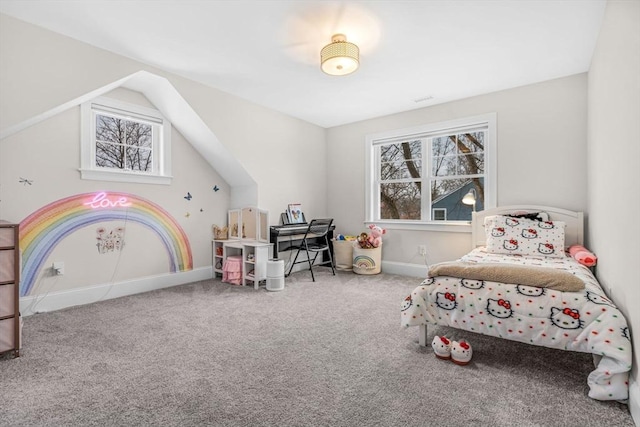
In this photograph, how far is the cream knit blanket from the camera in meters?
1.73

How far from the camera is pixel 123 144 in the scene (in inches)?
137

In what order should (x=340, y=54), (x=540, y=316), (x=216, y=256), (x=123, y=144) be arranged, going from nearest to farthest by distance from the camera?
(x=540, y=316), (x=340, y=54), (x=123, y=144), (x=216, y=256)

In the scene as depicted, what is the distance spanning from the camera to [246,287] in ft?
12.2

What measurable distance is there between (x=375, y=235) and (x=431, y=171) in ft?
3.84

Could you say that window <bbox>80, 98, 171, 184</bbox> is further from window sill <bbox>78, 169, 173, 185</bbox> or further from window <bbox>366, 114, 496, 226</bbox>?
window <bbox>366, 114, 496, 226</bbox>

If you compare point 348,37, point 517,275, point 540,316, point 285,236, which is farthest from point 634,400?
point 285,236

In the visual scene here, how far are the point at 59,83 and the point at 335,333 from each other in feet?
9.83

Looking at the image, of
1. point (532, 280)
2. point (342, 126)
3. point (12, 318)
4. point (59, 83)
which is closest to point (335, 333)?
point (532, 280)

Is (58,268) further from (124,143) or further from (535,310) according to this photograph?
(535,310)

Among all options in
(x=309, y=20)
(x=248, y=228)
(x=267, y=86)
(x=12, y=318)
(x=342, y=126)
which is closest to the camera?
(x=12, y=318)

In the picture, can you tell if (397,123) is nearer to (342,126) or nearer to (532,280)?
(342,126)

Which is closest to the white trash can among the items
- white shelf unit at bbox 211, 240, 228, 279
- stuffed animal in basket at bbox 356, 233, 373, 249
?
white shelf unit at bbox 211, 240, 228, 279

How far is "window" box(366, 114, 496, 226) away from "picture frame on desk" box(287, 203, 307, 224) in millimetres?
1038

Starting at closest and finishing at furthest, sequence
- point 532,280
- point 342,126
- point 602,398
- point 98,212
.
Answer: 1. point 602,398
2. point 532,280
3. point 98,212
4. point 342,126
